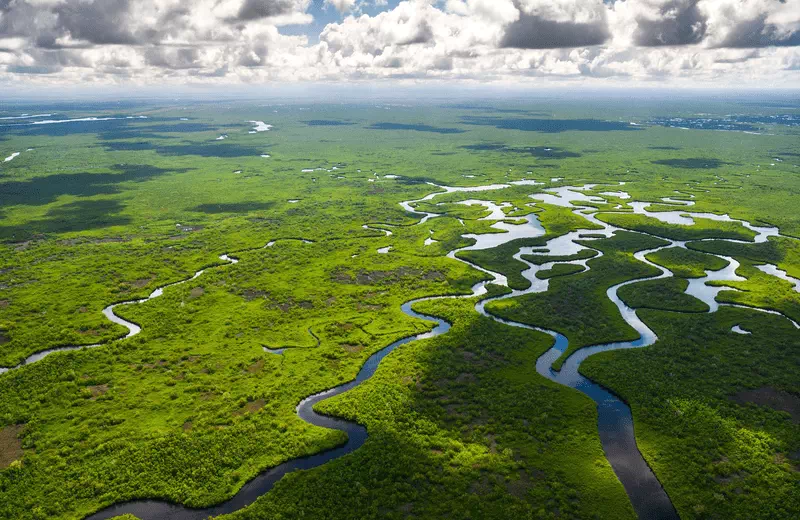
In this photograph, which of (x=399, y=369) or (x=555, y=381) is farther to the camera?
(x=399, y=369)

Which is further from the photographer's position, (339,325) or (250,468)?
(339,325)

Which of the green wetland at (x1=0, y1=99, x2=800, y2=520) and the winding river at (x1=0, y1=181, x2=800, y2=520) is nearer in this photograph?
the winding river at (x1=0, y1=181, x2=800, y2=520)

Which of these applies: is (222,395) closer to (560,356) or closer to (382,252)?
(560,356)

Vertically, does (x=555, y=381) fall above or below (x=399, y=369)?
below

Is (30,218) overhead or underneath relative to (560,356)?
overhead

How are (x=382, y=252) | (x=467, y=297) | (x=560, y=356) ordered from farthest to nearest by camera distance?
(x=382, y=252) → (x=467, y=297) → (x=560, y=356)

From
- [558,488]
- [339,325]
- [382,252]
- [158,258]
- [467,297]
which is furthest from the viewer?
[382,252]

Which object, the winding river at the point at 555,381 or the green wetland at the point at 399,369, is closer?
the winding river at the point at 555,381

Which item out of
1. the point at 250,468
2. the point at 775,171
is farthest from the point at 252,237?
the point at 775,171
